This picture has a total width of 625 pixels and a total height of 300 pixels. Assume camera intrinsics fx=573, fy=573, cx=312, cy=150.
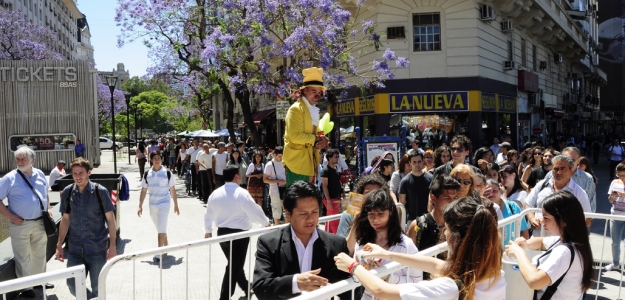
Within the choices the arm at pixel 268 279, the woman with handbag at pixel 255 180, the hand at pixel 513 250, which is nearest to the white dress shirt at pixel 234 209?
the arm at pixel 268 279

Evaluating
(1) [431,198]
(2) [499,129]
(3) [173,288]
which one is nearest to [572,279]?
(1) [431,198]

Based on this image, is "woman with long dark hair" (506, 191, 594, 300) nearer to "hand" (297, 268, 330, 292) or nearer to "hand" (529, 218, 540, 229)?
"hand" (297, 268, 330, 292)

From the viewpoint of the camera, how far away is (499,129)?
23328mm

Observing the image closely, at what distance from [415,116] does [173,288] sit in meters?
14.6

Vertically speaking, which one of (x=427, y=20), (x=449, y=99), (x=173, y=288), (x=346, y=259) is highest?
(x=427, y=20)

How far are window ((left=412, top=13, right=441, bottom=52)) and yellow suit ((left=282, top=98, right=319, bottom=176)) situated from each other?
47.8 ft

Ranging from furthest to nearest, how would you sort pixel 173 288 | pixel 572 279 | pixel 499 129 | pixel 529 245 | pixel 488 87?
pixel 499 129, pixel 488 87, pixel 173 288, pixel 529 245, pixel 572 279

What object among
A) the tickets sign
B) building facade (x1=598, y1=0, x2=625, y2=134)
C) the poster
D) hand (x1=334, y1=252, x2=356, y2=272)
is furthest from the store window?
building facade (x1=598, y1=0, x2=625, y2=134)

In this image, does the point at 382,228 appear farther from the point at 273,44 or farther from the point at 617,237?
the point at 273,44

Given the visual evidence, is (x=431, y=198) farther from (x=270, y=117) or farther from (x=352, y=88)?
(x=270, y=117)

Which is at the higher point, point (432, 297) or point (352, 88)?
point (352, 88)

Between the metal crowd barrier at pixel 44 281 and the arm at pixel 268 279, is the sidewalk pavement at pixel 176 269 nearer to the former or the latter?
the metal crowd barrier at pixel 44 281

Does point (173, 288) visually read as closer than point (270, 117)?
Yes

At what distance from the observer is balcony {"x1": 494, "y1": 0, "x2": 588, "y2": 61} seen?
2289cm
